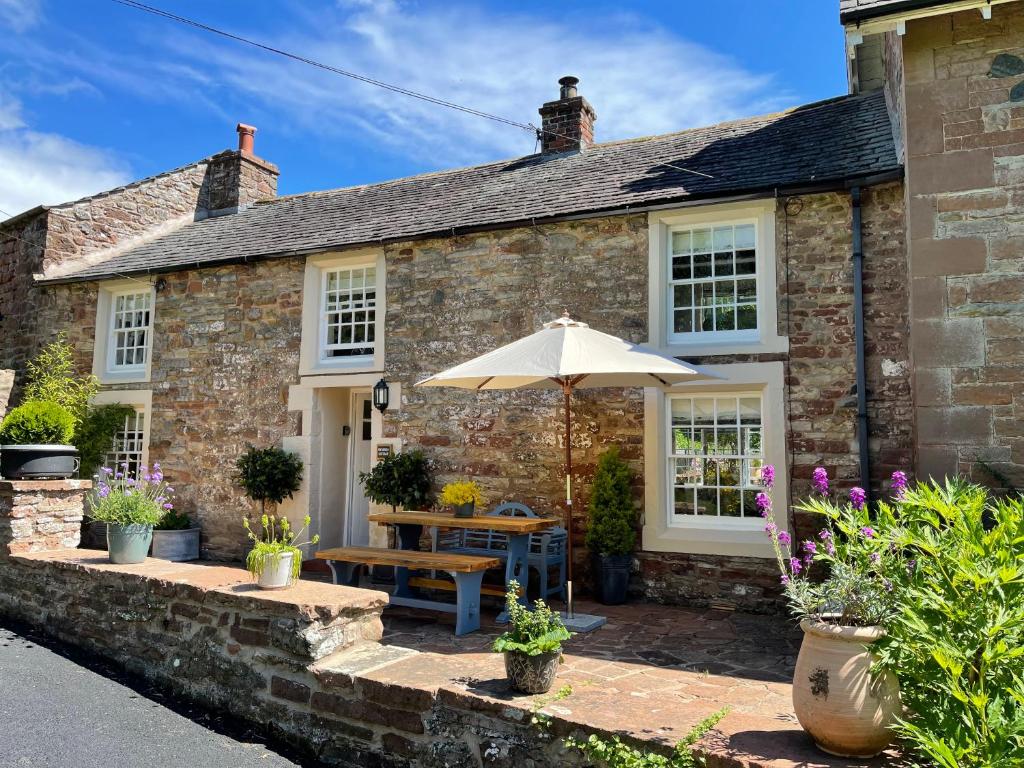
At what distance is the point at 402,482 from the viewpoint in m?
9.20

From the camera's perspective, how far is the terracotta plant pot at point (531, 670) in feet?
13.3

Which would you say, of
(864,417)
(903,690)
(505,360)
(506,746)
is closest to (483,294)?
(505,360)

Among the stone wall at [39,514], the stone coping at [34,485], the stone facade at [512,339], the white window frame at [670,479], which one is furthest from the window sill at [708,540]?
the stone wall at [39,514]

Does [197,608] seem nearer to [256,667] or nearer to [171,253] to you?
[256,667]

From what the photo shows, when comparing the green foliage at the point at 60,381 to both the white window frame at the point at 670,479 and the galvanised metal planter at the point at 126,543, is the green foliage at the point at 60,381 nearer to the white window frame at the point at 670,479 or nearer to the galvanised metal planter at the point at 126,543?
the galvanised metal planter at the point at 126,543

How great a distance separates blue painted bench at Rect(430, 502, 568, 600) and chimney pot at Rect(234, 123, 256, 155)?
32.6ft

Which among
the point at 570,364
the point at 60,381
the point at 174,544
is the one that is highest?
the point at 60,381

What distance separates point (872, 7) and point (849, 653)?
548 centimetres

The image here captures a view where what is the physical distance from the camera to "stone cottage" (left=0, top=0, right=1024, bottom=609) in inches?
248

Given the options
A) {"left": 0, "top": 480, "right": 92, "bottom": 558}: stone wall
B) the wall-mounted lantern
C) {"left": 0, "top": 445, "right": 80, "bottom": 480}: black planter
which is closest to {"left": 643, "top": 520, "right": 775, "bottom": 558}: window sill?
the wall-mounted lantern

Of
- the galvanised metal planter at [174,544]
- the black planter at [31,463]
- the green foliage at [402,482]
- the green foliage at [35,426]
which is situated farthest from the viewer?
the galvanised metal planter at [174,544]

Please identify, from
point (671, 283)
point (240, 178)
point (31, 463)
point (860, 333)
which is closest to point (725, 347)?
point (671, 283)

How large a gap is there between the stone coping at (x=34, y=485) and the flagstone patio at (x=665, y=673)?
151 inches

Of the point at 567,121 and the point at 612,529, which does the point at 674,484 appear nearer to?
the point at 612,529
